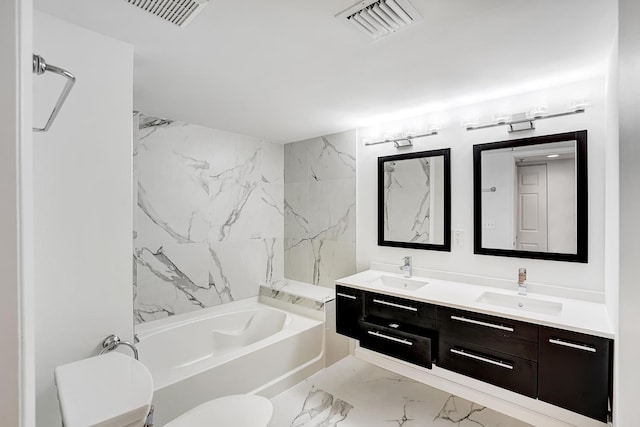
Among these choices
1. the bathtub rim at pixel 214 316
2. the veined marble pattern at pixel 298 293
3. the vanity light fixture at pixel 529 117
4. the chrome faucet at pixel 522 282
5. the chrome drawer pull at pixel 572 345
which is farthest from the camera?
the veined marble pattern at pixel 298 293

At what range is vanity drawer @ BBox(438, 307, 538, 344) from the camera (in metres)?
1.82

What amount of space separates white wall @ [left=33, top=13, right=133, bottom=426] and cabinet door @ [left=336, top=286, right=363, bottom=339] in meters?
1.58

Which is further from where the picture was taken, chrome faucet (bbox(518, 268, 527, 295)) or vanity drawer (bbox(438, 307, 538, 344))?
Answer: chrome faucet (bbox(518, 268, 527, 295))

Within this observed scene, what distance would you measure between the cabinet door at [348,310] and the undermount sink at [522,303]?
887mm

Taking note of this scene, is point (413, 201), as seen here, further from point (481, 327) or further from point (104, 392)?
point (104, 392)

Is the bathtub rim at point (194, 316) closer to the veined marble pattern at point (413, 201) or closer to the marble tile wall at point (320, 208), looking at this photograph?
the marble tile wall at point (320, 208)

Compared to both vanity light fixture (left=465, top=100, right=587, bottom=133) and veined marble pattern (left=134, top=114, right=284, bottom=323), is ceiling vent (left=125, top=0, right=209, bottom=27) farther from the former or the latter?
vanity light fixture (left=465, top=100, right=587, bottom=133)

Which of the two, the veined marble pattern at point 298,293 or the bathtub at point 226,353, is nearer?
the bathtub at point 226,353

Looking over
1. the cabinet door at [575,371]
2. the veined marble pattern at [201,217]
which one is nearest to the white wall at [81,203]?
the veined marble pattern at [201,217]

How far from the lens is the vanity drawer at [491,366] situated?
1.81m

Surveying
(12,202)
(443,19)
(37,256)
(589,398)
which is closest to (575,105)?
(443,19)

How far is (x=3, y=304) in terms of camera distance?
0.65 metres

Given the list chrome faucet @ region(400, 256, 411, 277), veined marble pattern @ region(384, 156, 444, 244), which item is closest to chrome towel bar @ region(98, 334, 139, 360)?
chrome faucet @ region(400, 256, 411, 277)

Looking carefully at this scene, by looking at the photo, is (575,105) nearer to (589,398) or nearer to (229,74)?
(589,398)
